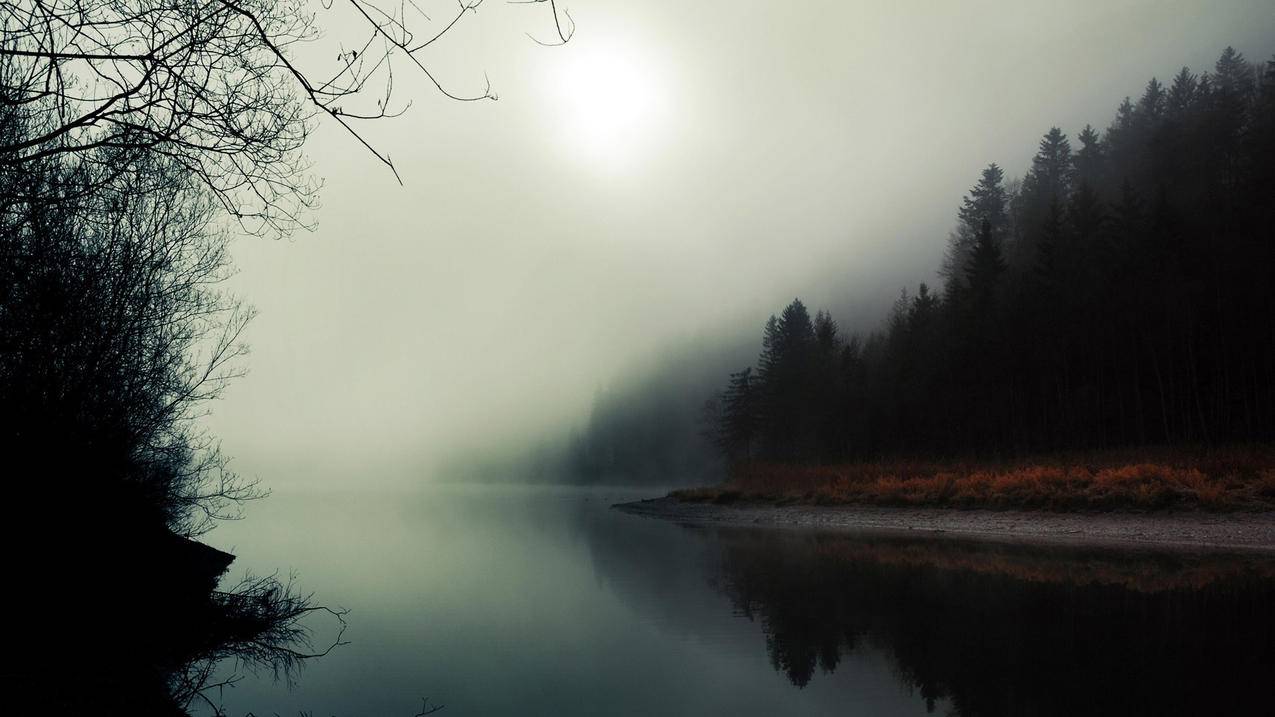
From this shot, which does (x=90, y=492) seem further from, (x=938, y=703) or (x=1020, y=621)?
(x=1020, y=621)

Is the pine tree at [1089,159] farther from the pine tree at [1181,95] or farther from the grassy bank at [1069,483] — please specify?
the grassy bank at [1069,483]

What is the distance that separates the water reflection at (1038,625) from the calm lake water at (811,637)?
47 millimetres

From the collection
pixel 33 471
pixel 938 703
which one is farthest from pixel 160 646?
pixel 938 703

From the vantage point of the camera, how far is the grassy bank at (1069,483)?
2161 centimetres

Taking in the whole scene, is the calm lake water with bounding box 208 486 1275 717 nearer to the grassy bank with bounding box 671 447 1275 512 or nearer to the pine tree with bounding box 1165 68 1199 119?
the grassy bank with bounding box 671 447 1275 512

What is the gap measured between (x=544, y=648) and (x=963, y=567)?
36.6ft

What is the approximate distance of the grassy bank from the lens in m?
21.6

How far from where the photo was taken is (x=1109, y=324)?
3831 centimetres

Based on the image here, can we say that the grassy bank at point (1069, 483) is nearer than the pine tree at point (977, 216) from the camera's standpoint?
Yes

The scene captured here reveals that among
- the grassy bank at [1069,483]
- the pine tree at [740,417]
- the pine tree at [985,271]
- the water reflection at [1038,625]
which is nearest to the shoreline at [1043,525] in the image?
the grassy bank at [1069,483]

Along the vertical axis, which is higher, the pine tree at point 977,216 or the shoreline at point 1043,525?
the pine tree at point 977,216

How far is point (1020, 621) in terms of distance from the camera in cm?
1068

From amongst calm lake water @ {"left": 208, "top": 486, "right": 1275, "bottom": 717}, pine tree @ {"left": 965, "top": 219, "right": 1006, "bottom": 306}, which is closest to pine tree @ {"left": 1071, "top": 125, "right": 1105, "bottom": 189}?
pine tree @ {"left": 965, "top": 219, "right": 1006, "bottom": 306}

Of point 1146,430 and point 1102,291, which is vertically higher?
point 1102,291
